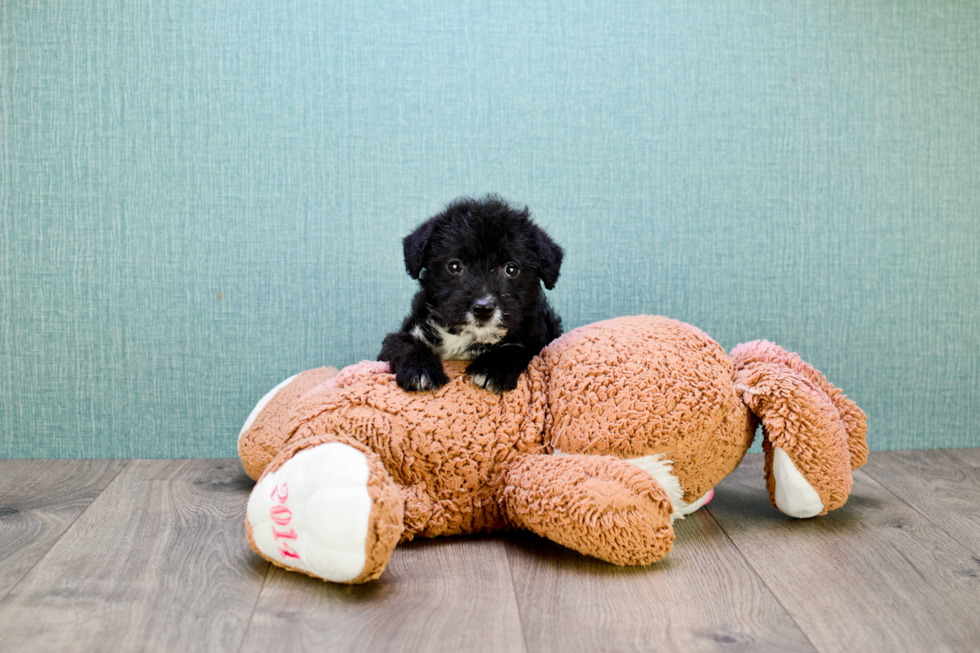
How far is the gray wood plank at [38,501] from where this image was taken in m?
1.74

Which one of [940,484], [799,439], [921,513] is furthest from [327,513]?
[940,484]

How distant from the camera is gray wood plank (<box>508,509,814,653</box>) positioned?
1360 mm

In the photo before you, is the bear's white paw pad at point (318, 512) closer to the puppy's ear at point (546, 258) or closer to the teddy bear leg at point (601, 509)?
the teddy bear leg at point (601, 509)

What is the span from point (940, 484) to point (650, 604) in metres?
1.38

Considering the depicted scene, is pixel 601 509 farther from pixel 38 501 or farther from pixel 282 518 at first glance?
pixel 38 501

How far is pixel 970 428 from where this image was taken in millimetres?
2789

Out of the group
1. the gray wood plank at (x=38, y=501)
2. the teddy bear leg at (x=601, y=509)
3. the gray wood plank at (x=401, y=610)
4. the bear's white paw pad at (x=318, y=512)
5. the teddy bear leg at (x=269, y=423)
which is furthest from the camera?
the teddy bear leg at (x=269, y=423)

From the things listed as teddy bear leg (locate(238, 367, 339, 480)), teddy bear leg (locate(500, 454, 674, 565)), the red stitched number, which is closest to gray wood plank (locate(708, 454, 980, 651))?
teddy bear leg (locate(500, 454, 674, 565))

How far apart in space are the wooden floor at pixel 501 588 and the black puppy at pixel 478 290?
16.3 inches

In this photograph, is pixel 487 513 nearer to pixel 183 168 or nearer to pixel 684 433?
pixel 684 433

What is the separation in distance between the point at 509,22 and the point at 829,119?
1129 mm

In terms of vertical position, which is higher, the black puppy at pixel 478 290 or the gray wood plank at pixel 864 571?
the black puppy at pixel 478 290

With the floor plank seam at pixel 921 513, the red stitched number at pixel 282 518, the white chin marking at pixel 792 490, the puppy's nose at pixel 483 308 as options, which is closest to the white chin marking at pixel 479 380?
the puppy's nose at pixel 483 308

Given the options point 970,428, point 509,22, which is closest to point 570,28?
point 509,22
